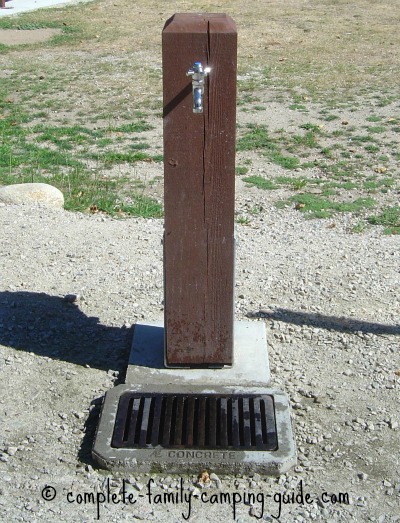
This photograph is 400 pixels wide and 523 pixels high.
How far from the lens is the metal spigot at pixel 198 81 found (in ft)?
12.6

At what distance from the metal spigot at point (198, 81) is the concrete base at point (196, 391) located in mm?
1403

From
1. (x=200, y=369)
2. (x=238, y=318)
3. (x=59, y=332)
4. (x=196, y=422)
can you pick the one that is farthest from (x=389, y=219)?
(x=196, y=422)

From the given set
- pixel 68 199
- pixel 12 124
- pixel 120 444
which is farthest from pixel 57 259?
pixel 12 124

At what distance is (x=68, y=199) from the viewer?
7.20 metres

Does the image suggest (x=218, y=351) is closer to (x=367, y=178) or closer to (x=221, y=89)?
(x=221, y=89)

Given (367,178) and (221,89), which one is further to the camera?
(367,178)

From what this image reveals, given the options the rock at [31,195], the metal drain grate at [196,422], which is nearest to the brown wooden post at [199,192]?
the metal drain grate at [196,422]

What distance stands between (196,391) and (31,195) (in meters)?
3.19

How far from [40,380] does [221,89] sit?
1.81 metres

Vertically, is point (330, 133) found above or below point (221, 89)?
below

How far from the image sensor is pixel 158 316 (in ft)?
17.1

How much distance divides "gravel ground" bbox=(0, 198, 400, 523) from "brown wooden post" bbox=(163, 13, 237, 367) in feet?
1.58

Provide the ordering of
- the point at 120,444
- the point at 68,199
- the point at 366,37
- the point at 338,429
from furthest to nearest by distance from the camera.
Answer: the point at 366,37 < the point at 68,199 < the point at 338,429 < the point at 120,444

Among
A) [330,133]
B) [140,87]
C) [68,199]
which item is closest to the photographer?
[68,199]
